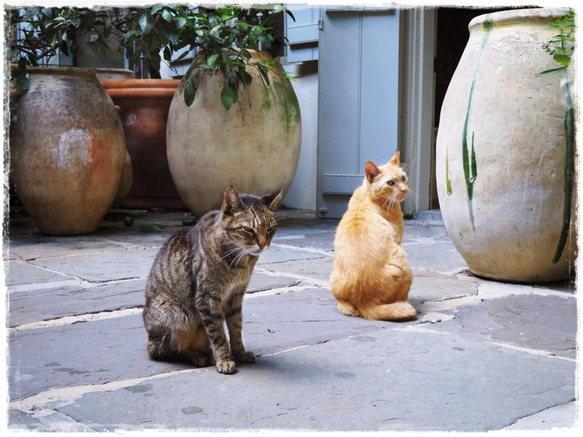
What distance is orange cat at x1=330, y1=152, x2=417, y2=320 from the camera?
2.86 meters

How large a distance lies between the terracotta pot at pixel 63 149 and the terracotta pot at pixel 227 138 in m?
0.60

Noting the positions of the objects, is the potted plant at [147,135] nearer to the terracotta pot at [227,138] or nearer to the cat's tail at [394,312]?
the terracotta pot at [227,138]

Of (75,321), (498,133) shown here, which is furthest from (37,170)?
(498,133)

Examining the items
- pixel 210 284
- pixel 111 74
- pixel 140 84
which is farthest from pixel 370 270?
Answer: pixel 111 74

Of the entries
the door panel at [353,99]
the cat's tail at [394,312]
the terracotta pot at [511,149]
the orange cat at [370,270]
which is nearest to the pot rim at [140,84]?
the door panel at [353,99]

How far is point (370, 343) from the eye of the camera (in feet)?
8.32

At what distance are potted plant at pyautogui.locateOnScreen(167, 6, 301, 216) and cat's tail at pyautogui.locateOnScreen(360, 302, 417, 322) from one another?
2.85 m

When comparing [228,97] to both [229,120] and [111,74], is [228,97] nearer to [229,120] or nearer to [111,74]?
[229,120]

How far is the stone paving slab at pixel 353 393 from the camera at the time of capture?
1800 millimetres

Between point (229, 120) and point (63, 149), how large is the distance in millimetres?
1290

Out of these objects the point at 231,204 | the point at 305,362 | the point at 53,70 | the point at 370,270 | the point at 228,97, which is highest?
the point at 53,70

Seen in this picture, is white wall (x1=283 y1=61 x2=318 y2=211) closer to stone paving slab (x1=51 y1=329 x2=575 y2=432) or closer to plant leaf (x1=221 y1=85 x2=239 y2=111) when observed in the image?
plant leaf (x1=221 y1=85 x2=239 y2=111)

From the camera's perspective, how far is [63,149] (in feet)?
16.3

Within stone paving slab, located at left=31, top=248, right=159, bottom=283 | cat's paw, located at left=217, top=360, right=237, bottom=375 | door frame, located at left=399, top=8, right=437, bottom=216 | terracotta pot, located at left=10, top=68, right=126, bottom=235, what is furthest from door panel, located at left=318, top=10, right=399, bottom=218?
cat's paw, located at left=217, top=360, right=237, bottom=375
